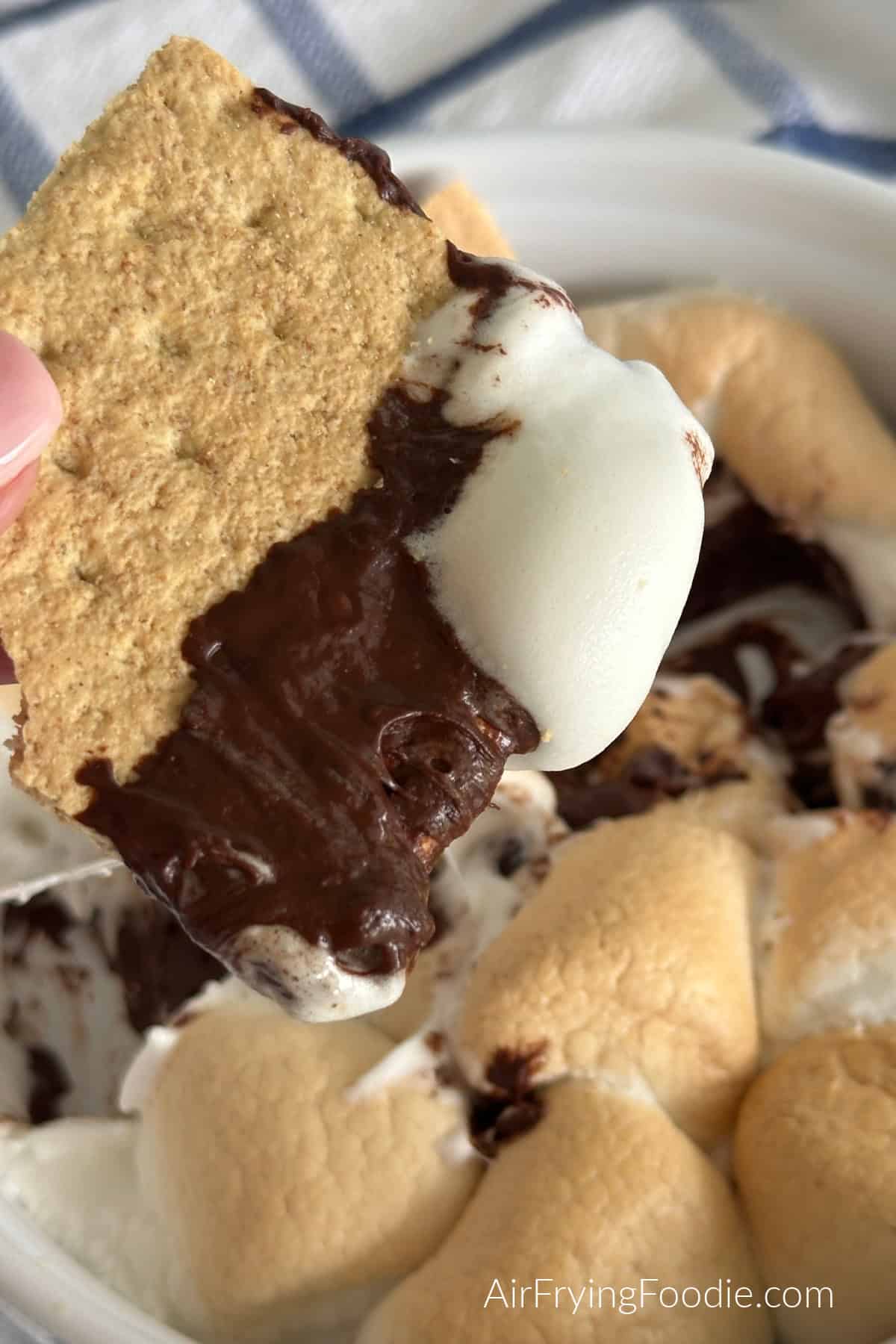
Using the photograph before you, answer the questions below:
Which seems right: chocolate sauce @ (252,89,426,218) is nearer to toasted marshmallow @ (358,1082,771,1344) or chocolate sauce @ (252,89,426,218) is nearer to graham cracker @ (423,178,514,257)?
graham cracker @ (423,178,514,257)

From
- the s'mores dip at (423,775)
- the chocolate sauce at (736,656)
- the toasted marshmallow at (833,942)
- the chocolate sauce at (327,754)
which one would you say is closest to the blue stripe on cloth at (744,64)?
the s'mores dip at (423,775)

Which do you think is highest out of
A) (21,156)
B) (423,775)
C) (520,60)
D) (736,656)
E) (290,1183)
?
(21,156)

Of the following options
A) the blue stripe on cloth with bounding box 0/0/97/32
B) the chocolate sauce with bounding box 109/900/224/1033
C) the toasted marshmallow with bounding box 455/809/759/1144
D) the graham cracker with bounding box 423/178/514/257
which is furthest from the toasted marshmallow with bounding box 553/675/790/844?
the blue stripe on cloth with bounding box 0/0/97/32

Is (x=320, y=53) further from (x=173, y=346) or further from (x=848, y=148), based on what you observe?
(x=173, y=346)

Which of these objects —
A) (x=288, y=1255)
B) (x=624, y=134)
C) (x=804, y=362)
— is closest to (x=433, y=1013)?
(x=288, y=1255)

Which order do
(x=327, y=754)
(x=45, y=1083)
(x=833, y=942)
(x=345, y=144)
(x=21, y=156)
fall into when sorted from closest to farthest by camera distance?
1. (x=327, y=754)
2. (x=345, y=144)
3. (x=833, y=942)
4. (x=45, y=1083)
5. (x=21, y=156)

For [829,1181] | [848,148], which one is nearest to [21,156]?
[848,148]
